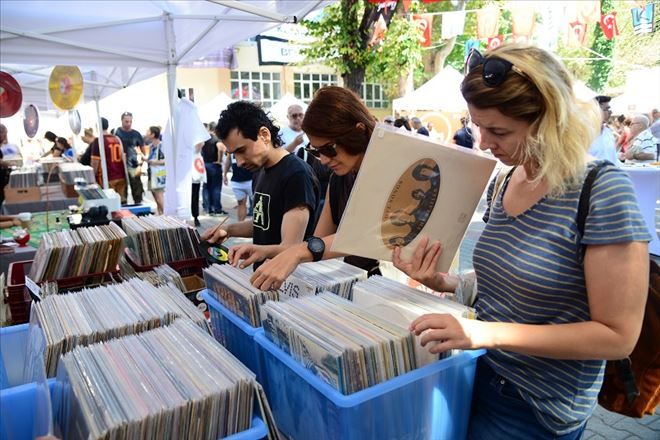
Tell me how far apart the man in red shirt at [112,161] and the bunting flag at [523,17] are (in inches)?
429

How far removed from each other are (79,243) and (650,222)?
7.45 meters

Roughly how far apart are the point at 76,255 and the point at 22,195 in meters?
5.50

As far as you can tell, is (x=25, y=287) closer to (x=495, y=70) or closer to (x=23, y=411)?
(x=23, y=411)

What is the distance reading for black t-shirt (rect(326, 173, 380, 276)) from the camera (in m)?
1.98

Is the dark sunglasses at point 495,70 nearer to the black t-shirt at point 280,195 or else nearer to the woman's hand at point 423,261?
the woman's hand at point 423,261

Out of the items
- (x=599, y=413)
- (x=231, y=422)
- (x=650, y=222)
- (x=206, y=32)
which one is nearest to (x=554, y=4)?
(x=650, y=222)

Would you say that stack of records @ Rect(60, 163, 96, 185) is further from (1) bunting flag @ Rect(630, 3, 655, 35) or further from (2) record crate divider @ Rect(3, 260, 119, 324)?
(1) bunting flag @ Rect(630, 3, 655, 35)

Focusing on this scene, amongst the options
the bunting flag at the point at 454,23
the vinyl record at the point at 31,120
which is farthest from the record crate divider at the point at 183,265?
the bunting flag at the point at 454,23

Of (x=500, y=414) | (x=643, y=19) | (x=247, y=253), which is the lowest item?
(x=500, y=414)

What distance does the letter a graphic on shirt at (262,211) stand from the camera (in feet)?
7.50

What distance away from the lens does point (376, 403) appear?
939 millimetres

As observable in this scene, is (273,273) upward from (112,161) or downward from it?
downward

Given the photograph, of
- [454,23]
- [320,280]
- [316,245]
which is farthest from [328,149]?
[454,23]

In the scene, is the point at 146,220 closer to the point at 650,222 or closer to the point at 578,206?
the point at 578,206
